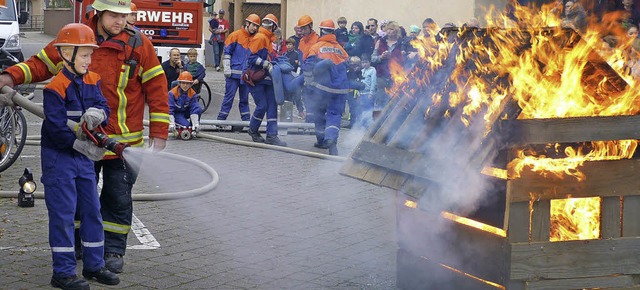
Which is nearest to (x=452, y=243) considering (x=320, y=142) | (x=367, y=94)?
(x=320, y=142)

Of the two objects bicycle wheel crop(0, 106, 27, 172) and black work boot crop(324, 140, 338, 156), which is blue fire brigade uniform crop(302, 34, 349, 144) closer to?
black work boot crop(324, 140, 338, 156)

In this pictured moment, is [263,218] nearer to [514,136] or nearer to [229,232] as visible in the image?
[229,232]

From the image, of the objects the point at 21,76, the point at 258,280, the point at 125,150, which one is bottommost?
the point at 258,280

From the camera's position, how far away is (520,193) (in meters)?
5.10

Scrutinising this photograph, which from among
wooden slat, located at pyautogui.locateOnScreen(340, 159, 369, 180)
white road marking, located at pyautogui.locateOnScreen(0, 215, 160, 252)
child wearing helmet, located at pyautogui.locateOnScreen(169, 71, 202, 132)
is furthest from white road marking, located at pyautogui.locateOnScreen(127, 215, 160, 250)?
Result: child wearing helmet, located at pyautogui.locateOnScreen(169, 71, 202, 132)

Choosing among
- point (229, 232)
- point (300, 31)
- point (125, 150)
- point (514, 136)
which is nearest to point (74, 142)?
point (125, 150)

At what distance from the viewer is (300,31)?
1593 centimetres

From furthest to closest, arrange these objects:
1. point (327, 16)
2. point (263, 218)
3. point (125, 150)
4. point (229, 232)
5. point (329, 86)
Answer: point (327, 16) < point (329, 86) < point (263, 218) < point (229, 232) < point (125, 150)

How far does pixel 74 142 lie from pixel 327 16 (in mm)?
21913

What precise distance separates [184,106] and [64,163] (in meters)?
7.57

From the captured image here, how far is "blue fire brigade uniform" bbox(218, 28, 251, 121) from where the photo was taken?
49.5ft

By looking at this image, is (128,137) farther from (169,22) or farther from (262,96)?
(169,22)

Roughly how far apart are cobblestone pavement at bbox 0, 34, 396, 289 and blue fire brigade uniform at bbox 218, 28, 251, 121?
3628mm

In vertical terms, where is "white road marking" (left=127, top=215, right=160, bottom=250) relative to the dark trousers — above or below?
below
